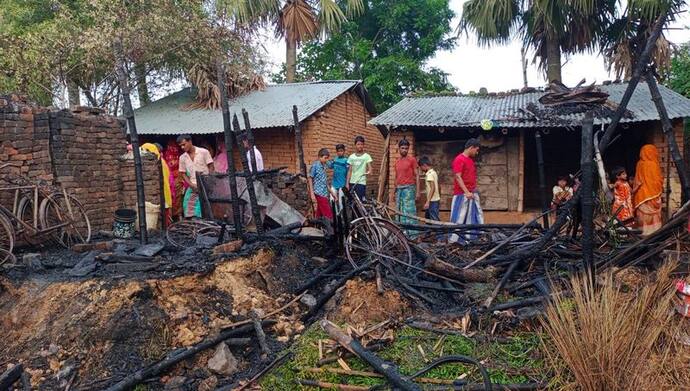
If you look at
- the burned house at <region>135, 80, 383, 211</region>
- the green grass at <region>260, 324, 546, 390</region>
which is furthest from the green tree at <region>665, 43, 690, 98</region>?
the green grass at <region>260, 324, 546, 390</region>

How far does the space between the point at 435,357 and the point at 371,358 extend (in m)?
0.50

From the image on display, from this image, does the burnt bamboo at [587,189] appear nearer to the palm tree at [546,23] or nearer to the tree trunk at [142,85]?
the palm tree at [546,23]

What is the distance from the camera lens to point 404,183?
790cm

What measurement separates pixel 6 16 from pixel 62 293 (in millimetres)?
12323

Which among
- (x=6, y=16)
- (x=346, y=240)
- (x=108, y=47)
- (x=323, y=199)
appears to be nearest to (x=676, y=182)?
(x=323, y=199)

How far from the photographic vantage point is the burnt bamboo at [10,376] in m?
3.25

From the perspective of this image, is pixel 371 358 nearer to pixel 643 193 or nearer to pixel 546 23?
pixel 643 193

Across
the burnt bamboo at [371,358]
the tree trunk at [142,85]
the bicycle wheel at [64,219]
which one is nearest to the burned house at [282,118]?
the tree trunk at [142,85]

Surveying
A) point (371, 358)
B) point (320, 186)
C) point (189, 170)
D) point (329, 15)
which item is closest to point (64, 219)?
point (189, 170)

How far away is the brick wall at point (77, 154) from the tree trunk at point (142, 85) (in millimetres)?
6853

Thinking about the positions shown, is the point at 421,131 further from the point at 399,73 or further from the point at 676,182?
the point at 399,73

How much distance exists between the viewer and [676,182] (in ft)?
29.7

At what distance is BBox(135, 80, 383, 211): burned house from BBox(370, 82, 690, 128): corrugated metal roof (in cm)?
171

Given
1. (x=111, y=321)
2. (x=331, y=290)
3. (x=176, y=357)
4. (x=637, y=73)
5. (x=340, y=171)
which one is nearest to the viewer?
(x=176, y=357)
